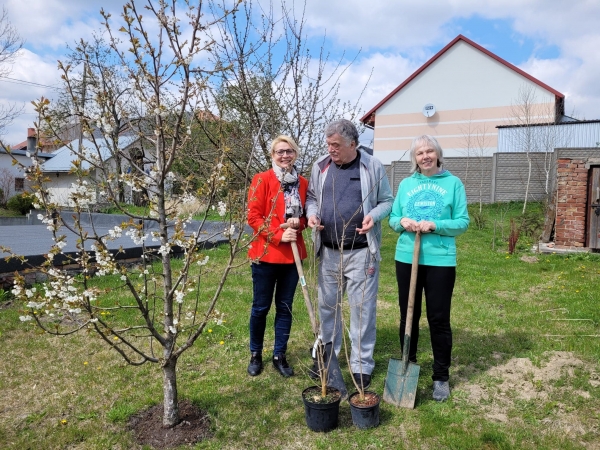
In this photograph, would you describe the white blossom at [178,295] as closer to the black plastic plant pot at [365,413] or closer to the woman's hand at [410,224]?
the black plastic plant pot at [365,413]

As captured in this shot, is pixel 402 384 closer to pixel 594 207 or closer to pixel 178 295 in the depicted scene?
pixel 178 295

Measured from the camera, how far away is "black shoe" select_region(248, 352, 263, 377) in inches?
136

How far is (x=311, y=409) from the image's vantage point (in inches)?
106

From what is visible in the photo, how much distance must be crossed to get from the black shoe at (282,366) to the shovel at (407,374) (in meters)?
0.77

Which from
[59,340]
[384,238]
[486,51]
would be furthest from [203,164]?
[486,51]

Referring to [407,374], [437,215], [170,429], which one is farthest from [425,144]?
[170,429]

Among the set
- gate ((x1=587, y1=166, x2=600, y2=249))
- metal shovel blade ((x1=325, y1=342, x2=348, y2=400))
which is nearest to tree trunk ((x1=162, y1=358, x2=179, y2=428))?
metal shovel blade ((x1=325, y1=342, x2=348, y2=400))

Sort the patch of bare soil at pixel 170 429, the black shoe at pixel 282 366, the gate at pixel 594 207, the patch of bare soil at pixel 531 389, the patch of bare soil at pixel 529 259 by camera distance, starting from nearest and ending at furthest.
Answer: the patch of bare soil at pixel 170 429 < the patch of bare soil at pixel 531 389 < the black shoe at pixel 282 366 < the patch of bare soil at pixel 529 259 < the gate at pixel 594 207

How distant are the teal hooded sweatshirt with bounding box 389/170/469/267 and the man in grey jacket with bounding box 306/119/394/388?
0.56 ft

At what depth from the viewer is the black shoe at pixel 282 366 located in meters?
3.43

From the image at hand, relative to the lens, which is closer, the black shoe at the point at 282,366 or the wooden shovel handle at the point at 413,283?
the wooden shovel handle at the point at 413,283

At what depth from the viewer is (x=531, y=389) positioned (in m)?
3.24

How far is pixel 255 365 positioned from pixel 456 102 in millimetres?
20757

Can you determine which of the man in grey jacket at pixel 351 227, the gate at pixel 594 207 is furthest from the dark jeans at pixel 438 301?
the gate at pixel 594 207
